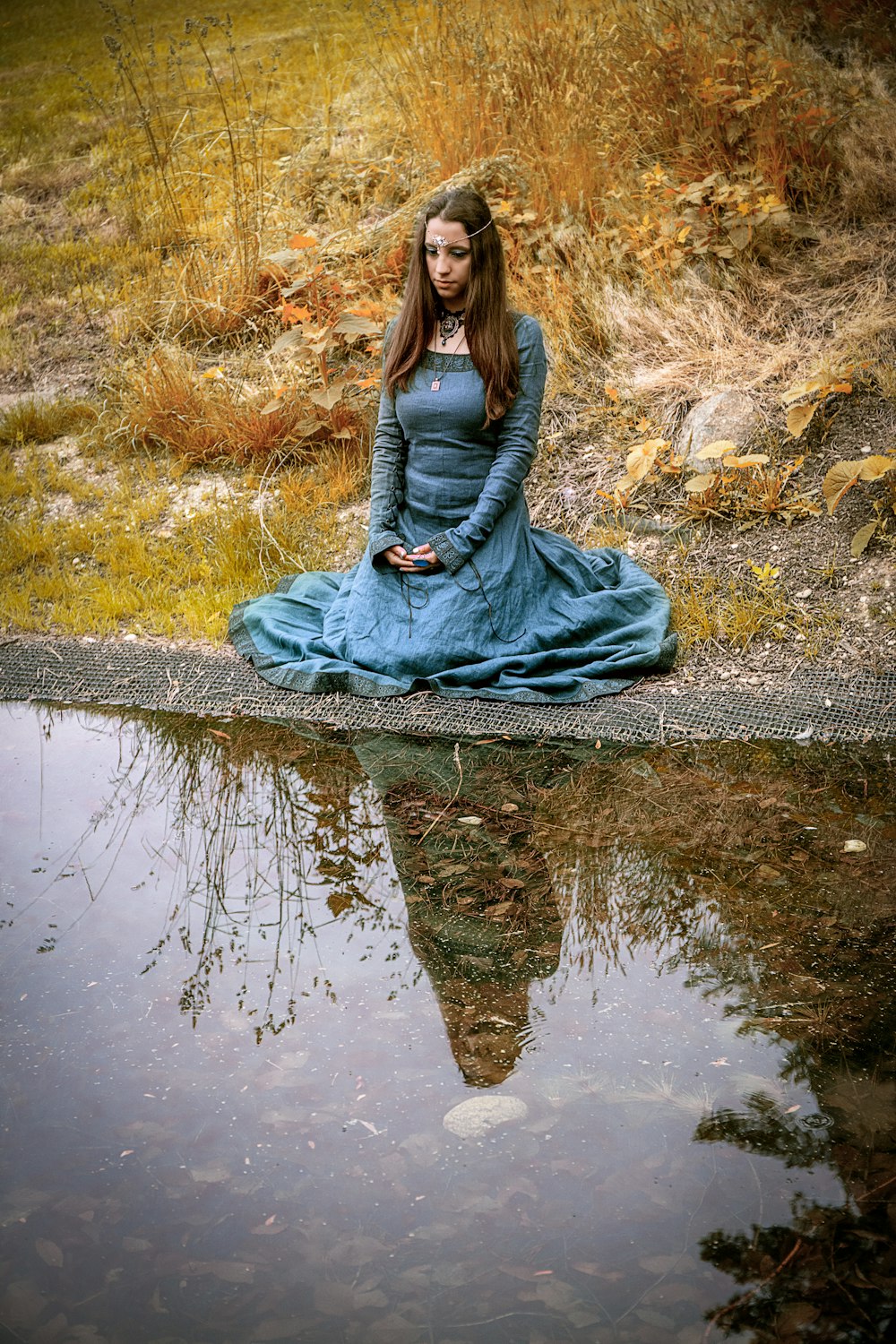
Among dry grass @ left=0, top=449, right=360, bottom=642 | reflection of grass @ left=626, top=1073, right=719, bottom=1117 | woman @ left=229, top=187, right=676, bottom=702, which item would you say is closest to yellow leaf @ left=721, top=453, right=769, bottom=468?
woman @ left=229, top=187, right=676, bottom=702

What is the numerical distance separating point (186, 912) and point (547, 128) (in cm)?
473

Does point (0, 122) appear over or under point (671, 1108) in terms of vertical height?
over

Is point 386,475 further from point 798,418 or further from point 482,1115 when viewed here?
point 482,1115

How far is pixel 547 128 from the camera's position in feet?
18.6

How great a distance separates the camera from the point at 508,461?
3.56 metres

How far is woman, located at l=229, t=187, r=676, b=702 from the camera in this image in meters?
3.48

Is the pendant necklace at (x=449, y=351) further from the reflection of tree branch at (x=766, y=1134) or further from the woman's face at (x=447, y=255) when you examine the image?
the reflection of tree branch at (x=766, y=1134)

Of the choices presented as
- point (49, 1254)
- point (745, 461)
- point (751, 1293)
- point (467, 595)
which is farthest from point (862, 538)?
point (49, 1254)

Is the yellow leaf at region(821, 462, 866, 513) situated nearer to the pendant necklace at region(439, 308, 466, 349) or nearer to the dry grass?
the pendant necklace at region(439, 308, 466, 349)

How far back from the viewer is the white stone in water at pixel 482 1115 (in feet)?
6.26

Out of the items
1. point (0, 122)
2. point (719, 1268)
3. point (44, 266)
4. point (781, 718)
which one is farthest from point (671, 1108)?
point (0, 122)

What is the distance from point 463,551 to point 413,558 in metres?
0.18

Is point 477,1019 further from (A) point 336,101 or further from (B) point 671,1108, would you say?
(A) point 336,101

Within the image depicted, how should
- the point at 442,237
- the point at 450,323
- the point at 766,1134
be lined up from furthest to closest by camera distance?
the point at 450,323
the point at 442,237
the point at 766,1134
